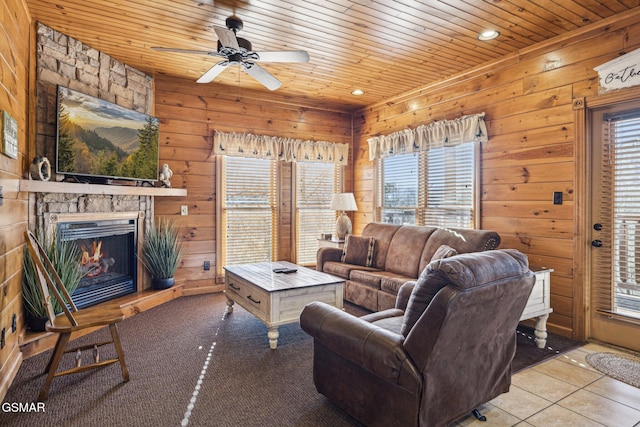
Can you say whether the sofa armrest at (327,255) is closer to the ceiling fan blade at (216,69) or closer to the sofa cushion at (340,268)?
the sofa cushion at (340,268)

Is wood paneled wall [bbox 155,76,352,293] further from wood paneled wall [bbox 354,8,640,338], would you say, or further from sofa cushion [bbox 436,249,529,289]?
sofa cushion [bbox 436,249,529,289]

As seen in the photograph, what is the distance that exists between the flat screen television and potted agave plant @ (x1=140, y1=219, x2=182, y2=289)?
0.70m

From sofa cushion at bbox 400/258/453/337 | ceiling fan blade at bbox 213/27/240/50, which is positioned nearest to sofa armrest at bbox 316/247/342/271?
ceiling fan blade at bbox 213/27/240/50

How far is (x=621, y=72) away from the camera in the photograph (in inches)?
116

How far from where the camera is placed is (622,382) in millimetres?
2496

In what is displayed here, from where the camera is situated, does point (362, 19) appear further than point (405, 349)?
Yes

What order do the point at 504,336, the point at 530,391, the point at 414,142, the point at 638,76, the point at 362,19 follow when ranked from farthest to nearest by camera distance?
the point at 414,142 < the point at 362,19 < the point at 638,76 < the point at 530,391 < the point at 504,336

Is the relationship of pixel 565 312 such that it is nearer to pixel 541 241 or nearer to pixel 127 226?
pixel 541 241

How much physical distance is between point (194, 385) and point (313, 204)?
3.69 metres

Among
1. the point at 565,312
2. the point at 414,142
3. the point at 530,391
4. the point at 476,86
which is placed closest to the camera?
the point at 530,391

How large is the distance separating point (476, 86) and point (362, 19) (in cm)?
180

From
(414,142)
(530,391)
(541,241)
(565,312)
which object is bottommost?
(530,391)

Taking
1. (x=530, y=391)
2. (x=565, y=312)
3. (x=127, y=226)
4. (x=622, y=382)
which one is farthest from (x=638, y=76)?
(x=127, y=226)

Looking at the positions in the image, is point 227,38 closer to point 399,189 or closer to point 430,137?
point 430,137
